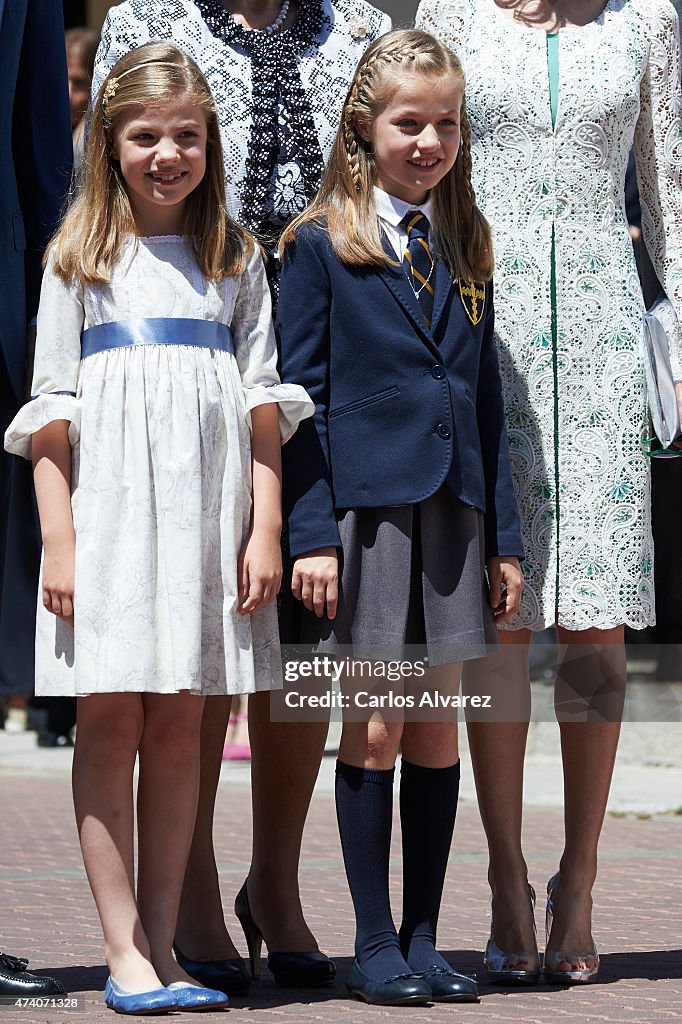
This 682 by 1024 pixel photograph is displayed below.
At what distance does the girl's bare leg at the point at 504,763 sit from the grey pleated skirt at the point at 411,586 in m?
0.34

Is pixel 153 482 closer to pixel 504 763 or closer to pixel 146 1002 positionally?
pixel 146 1002

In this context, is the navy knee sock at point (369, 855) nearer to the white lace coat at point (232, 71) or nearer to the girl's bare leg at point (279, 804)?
the girl's bare leg at point (279, 804)

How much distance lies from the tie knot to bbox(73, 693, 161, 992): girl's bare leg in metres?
1.14

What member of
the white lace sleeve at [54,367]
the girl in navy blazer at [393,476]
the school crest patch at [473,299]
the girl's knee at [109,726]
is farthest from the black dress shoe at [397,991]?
the school crest patch at [473,299]

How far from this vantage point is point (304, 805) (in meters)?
3.74

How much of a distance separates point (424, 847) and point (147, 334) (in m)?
1.19

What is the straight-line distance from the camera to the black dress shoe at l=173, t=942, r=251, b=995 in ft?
11.4

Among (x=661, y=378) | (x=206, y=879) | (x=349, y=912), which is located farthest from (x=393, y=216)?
(x=349, y=912)

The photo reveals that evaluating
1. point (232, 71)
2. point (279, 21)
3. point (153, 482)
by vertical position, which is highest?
point (279, 21)

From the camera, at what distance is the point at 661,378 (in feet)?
12.2

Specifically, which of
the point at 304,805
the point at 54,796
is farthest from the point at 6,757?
the point at 304,805

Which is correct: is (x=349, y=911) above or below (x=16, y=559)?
below

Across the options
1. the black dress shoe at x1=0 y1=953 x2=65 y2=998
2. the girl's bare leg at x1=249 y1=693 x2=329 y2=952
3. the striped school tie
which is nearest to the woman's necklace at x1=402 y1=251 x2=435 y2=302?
the striped school tie

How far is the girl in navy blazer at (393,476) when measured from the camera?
3361 millimetres
